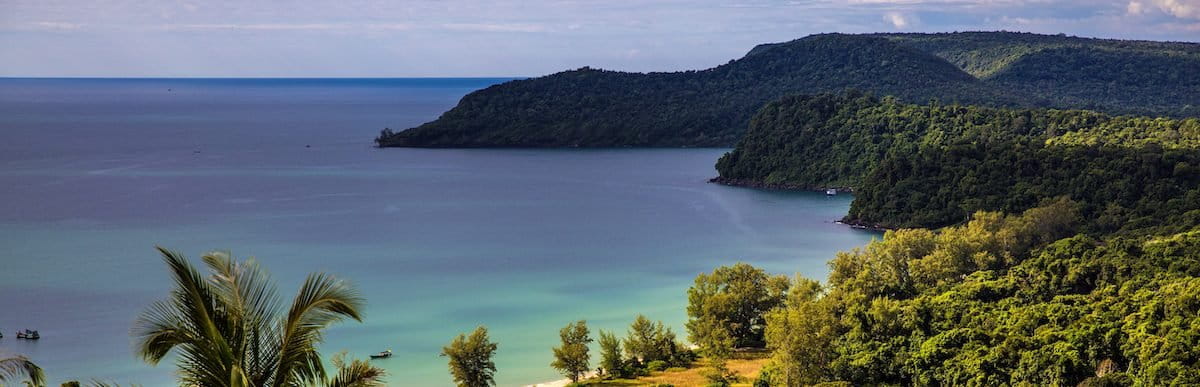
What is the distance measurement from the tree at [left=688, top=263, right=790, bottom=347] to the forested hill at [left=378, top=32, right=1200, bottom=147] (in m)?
79.4

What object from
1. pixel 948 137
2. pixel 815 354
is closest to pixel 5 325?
pixel 815 354

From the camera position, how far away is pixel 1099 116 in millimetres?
73000

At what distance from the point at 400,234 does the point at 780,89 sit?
80.8 m

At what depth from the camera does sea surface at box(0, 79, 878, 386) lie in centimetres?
3647

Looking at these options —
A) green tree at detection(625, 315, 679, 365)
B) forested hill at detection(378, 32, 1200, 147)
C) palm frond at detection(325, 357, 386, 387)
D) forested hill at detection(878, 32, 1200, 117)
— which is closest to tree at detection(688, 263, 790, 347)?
green tree at detection(625, 315, 679, 365)

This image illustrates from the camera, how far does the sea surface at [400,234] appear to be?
3647 centimetres

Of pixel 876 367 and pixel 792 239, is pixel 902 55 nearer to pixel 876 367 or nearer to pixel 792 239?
pixel 792 239

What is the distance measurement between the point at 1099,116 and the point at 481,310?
4998cm

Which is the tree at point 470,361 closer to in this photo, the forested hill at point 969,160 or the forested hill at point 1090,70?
the forested hill at point 969,160

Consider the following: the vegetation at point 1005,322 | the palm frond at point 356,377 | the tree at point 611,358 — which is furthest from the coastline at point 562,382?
the palm frond at point 356,377

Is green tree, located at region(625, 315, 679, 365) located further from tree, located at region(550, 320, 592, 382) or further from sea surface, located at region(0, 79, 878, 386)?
sea surface, located at region(0, 79, 878, 386)

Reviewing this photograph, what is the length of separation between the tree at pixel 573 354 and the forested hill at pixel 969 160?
2699 centimetres

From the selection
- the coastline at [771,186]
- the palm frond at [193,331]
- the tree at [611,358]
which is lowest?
the tree at [611,358]

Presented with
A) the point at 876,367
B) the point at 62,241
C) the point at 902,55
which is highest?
the point at 902,55
